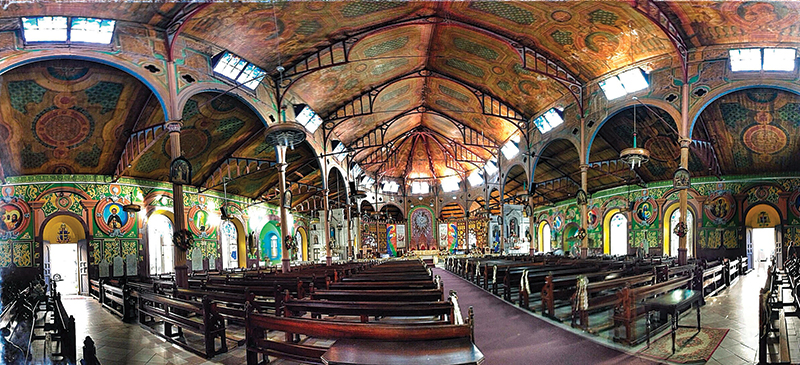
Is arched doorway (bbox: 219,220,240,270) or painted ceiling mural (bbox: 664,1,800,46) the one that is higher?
painted ceiling mural (bbox: 664,1,800,46)

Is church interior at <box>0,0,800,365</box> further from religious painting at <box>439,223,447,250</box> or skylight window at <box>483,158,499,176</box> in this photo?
religious painting at <box>439,223,447,250</box>

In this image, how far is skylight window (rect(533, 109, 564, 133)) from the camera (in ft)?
65.9

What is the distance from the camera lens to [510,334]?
260 inches

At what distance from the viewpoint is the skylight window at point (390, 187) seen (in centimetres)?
3843

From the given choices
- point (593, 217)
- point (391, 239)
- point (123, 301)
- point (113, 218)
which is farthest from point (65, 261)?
point (593, 217)

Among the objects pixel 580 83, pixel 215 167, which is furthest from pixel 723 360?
pixel 215 167

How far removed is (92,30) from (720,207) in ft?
81.5

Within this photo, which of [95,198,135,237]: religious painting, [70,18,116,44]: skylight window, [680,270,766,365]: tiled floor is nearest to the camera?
A: [680,270,766,365]: tiled floor

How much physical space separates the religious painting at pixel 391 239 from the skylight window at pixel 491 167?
10544mm

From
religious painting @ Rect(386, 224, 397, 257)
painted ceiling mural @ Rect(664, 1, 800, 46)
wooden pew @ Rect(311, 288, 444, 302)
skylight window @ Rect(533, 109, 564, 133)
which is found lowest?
religious painting @ Rect(386, 224, 397, 257)

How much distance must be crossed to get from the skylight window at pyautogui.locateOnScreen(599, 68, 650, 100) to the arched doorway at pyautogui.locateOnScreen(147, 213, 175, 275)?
20185 millimetres

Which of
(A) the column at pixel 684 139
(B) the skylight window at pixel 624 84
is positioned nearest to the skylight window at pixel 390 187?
(B) the skylight window at pixel 624 84

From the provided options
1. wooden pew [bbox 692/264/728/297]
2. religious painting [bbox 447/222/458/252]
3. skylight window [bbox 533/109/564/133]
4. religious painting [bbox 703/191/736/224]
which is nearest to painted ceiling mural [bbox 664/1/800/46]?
wooden pew [bbox 692/264/728/297]

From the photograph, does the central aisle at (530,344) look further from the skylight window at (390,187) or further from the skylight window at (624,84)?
the skylight window at (390,187)
